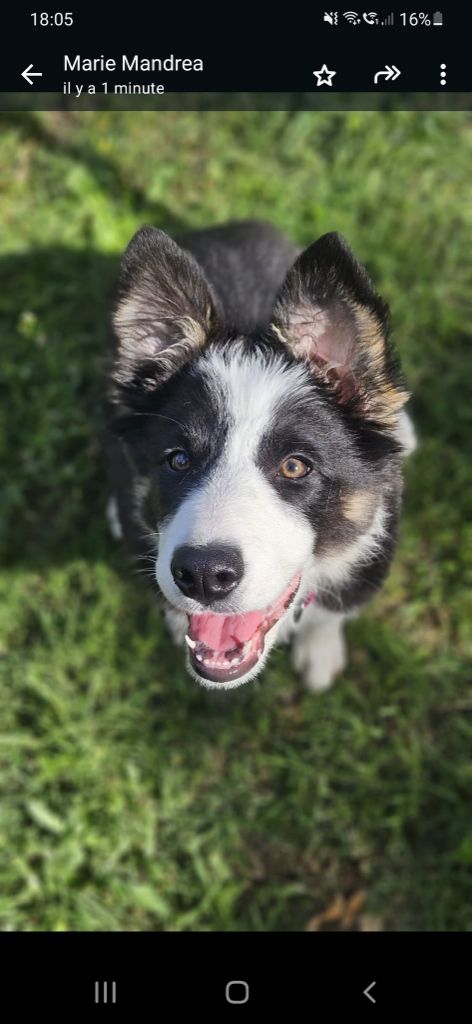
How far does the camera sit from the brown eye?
8.91 ft

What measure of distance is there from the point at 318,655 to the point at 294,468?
60.9 inches

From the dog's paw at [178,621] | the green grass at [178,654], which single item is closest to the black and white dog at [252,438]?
the dog's paw at [178,621]

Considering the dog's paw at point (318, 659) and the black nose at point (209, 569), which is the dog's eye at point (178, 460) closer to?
the black nose at point (209, 569)

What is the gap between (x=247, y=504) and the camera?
8.46 feet

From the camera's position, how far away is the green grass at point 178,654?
389cm

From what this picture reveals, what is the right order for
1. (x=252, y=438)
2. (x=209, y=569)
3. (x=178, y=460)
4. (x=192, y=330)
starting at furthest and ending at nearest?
(x=192, y=330)
(x=178, y=460)
(x=252, y=438)
(x=209, y=569)

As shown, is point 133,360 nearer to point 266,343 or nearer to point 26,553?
point 266,343

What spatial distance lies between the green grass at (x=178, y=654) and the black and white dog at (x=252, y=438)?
1.22 metres
